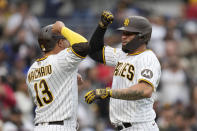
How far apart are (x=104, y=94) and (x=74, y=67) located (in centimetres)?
67

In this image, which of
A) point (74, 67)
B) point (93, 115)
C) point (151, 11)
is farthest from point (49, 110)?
point (151, 11)

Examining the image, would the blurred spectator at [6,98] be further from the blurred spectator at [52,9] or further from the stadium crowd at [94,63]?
the blurred spectator at [52,9]

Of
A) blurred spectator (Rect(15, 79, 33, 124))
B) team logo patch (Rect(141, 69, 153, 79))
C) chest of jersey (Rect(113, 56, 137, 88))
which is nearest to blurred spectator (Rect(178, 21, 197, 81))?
blurred spectator (Rect(15, 79, 33, 124))

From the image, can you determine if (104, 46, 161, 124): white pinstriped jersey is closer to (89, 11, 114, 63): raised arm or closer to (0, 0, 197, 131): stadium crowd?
(89, 11, 114, 63): raised arm

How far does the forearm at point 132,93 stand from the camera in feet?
19.1

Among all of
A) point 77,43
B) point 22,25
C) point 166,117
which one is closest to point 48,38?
point 77,43

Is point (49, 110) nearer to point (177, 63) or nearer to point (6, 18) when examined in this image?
point (177, 63)

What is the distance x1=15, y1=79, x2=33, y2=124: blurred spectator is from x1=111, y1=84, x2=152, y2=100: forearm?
4923mm

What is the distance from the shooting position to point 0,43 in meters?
12.7

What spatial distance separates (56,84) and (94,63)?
6.23 meters

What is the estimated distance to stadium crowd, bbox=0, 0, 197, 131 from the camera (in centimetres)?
1049

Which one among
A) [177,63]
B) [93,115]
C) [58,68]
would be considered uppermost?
[58,68]

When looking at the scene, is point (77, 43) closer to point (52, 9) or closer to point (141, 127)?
point (141, 127)

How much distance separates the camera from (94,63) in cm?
1246
